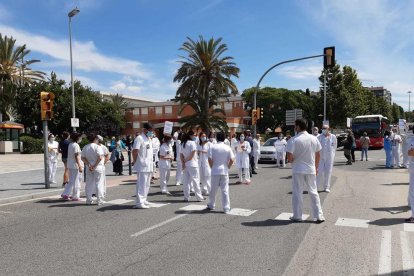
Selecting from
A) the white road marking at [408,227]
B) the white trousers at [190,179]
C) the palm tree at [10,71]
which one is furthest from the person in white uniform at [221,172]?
the palm tree at [10,71]

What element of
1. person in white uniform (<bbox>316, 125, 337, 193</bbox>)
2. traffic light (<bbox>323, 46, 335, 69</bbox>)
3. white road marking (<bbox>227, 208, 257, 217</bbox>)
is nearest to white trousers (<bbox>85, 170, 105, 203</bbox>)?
white road marking (<bbox>227, 208, 257, 217</bbox>)

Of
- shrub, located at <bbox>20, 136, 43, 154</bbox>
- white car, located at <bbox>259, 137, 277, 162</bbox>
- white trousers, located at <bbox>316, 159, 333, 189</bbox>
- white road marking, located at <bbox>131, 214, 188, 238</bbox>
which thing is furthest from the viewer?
shrub, located at <bbox>20, 136, 43, 154</bbox>

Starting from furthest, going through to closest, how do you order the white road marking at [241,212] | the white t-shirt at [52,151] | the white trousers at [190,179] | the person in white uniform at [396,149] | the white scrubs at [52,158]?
the person in white uniform at [396,149]
the white t-shirt at [52,151]
the white scrubs at [52,158]
the white trousers at [190,179]
the white road marking at [241,212]

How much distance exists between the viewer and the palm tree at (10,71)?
42.4m

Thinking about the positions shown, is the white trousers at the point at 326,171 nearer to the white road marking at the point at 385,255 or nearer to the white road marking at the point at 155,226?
the white road marking at the point at 385,255

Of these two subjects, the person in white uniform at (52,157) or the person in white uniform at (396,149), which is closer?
the person in white uniform at (52,157)

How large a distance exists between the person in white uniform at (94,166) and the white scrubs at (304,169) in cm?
461

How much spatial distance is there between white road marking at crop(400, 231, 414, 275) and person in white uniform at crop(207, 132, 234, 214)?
3352mm

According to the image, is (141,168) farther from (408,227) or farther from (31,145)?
(31,145)

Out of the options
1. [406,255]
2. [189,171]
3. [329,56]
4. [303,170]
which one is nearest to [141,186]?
[189,171]

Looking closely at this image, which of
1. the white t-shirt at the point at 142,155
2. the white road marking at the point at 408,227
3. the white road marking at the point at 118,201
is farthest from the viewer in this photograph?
the white road marking at the point at 118,201

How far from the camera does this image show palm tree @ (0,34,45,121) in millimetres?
42406

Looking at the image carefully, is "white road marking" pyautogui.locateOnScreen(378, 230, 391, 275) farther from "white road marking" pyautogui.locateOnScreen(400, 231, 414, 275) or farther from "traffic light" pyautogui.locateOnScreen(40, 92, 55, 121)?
"traffic light" pyautogui.locateOnScreen(40, 92, 55, 121)

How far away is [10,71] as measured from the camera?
42.7 meters
